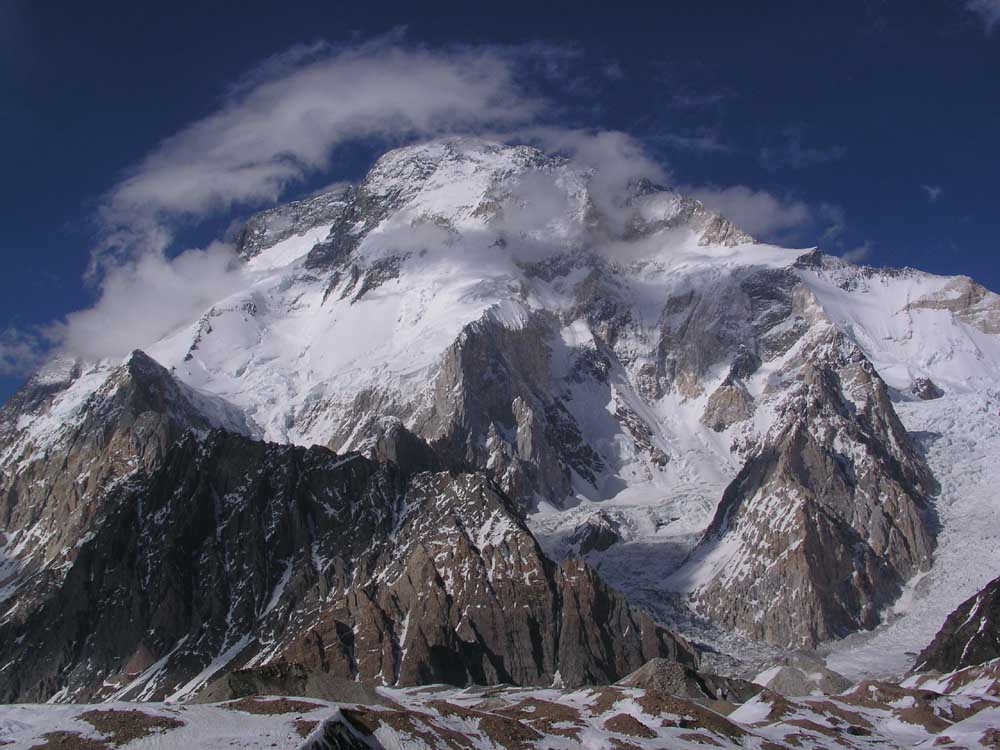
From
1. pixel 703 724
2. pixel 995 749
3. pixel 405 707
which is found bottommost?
pixel 995 749

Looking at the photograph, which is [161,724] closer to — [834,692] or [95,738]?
[95,738]

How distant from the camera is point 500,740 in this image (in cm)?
9388

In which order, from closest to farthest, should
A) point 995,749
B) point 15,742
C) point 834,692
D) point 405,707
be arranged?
point 15,742 → point 995,749 → point 405,707 → point 834,692

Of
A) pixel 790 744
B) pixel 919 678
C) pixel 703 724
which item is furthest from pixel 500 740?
pixel 919 678

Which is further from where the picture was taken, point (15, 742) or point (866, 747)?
point (866, 747)

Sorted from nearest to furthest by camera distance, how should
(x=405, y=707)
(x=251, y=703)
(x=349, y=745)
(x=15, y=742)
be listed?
(x=15, y=742)
(x=349, y=745)
(x=251, y=703)
(x=405, y=707)

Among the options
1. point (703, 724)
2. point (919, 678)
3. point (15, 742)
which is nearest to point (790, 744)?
point (703, 724)

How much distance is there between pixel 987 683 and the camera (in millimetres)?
145625

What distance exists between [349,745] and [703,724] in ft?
125

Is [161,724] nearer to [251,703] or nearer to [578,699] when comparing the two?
[251,703]

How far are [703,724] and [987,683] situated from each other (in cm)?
5724

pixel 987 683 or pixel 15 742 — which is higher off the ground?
pixel 15 742

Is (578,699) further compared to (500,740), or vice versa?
(578,699)

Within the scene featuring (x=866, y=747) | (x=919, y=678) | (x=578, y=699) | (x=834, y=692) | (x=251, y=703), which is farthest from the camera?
(x=919, y=678)
